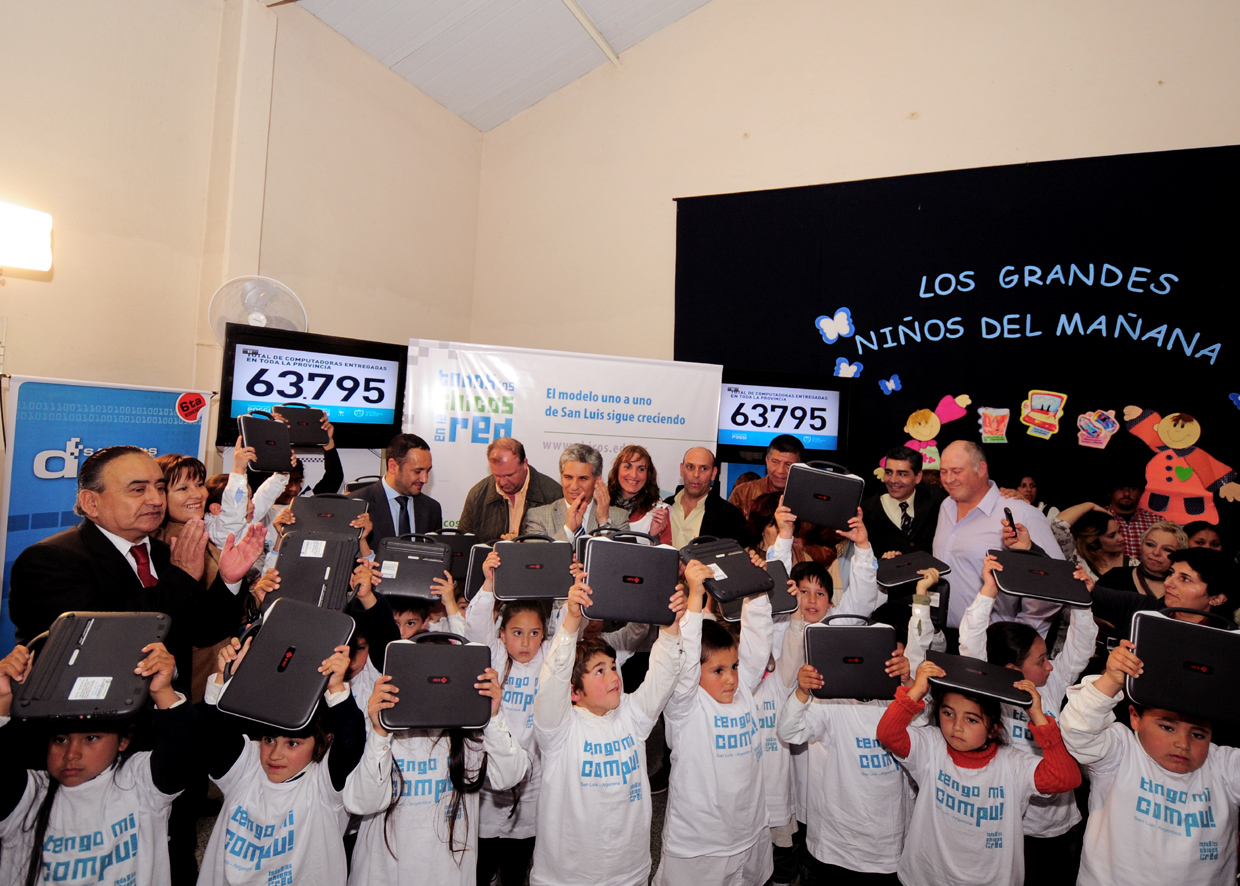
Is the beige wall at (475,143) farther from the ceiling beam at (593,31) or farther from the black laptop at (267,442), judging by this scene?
the black laptop at (267,442)

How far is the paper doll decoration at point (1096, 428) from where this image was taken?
5410 millimetres

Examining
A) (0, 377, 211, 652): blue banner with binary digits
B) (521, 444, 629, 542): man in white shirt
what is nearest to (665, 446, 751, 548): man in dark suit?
(521, 444, 629, 542): man in white shirt

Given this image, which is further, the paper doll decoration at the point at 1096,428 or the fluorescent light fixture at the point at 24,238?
the paper doll decoration at the point at 1096,428

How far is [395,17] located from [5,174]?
10.4ft

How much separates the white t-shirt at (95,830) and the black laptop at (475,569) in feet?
3.99

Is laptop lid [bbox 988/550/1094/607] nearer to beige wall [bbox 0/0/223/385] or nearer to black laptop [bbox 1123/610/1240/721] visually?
black laptop [bbox 1123/610/1240/721]

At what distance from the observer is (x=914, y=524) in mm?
4359

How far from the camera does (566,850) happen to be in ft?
8.13

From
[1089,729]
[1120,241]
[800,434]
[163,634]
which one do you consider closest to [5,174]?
[163,634]

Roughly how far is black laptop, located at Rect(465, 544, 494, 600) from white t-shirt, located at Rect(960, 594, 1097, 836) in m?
1.92

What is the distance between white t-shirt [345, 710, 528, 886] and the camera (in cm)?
238

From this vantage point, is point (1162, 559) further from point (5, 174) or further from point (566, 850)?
point (5, 174)

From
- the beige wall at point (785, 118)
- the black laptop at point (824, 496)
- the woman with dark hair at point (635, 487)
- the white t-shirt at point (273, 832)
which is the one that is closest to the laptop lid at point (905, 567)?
the black laptop at point (824, 496)

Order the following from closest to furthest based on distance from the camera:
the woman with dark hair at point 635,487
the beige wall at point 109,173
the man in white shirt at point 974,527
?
the man in white shirt at point 974,527 < the woman with dark hair at point 635,487 < the beige wall at point 109,173
